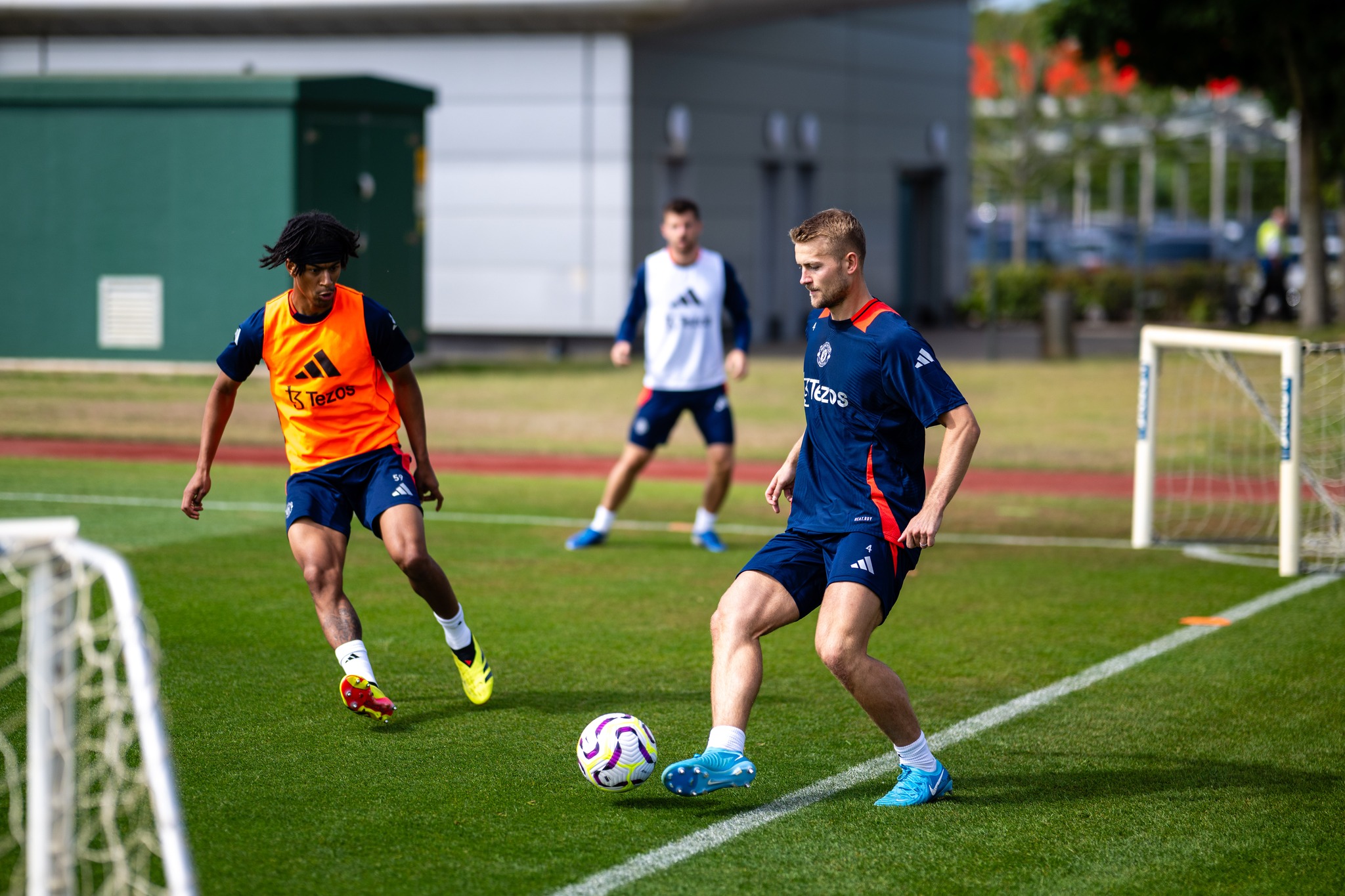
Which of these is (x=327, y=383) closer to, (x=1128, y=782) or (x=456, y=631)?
(x=456, y=631)

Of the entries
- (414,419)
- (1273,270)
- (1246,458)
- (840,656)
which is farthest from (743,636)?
(1273,270)

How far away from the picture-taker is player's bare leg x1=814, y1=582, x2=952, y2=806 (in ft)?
16.8

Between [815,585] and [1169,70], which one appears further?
[1169,70]

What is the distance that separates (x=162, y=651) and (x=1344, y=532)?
295 inches

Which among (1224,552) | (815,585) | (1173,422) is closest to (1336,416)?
(1173,422)

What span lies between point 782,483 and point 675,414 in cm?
468

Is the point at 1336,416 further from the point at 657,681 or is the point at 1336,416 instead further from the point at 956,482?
the point at 956,482

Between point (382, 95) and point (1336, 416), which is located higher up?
point (382, 95)

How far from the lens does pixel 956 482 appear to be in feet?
16.7

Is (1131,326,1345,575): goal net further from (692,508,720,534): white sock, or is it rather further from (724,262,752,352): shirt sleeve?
(692,508,720,534): white sock

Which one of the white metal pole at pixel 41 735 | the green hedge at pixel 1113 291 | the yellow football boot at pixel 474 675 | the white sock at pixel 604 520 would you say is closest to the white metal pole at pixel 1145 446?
the white sock at pixel 604 520

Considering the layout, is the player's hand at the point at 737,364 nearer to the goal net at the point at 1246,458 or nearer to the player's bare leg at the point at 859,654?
the goal net at the point at 1246,458

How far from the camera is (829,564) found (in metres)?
5.34

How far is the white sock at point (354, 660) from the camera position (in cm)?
605
